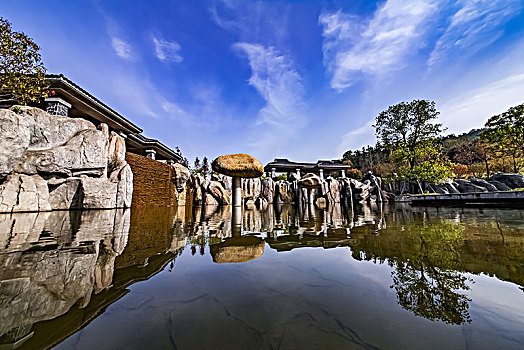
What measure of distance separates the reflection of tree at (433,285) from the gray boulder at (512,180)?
2104 centimetres

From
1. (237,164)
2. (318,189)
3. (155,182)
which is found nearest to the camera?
(237,164)

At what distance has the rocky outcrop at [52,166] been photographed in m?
6.40

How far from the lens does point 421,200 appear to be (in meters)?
11.9

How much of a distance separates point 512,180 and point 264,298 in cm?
2344

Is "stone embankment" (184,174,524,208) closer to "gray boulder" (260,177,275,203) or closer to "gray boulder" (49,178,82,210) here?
"gray boulder" (260,177,275,203)

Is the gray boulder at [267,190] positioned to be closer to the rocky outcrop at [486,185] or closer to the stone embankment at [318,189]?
the stone embankment at [318,189]

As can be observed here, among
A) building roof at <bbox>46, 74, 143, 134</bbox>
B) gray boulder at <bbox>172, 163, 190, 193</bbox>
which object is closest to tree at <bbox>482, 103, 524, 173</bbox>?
gray boulder at <bbox>172, 163, 190, 193</bbox>

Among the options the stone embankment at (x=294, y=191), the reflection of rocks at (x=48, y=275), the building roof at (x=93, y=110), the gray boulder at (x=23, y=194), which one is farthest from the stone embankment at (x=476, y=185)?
the building roof at (x=93, y=110)

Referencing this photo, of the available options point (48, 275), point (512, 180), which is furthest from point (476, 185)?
point (48, 275)

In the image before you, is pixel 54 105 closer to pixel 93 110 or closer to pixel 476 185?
pixel 93 110

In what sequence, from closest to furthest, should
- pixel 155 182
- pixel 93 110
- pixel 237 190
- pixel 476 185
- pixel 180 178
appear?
pixel 237 190, pixel 93 110, pixel 155 182, pixel 180 178, pixel 476 185

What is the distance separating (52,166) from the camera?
24.6ft

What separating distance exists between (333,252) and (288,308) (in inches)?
51.2

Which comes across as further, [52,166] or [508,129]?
[508,129]
